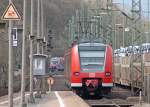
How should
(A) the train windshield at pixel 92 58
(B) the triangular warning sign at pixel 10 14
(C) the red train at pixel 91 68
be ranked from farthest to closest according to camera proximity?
1. (A) the train windshield at pixel 92 58
2. (C) the red train at pixel 91 68
3. (B) the triangular warning sign at pixel 10 14

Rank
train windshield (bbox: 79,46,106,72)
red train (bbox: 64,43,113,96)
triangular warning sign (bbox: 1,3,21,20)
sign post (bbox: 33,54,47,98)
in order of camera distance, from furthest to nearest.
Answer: train windshield (bbox: 79,46,106,72) < red train (bbox: 64,43,113,96) < sign post (bbox: 33,54,47,98) < triangular warning sign (bbox: 1,3,21,20)

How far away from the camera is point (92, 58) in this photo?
36.2 m

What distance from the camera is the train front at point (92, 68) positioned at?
116 feet

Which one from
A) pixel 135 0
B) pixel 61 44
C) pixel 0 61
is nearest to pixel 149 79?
pixel 135 0

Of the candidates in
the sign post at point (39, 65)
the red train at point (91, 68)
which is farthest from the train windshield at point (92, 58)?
the sign post at point (39, 65)

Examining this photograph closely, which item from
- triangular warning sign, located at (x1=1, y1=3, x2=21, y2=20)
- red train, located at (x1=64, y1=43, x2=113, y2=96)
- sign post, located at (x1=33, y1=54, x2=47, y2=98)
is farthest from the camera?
red train, located at (x1=64, y1=43, x2=113, y2=96)

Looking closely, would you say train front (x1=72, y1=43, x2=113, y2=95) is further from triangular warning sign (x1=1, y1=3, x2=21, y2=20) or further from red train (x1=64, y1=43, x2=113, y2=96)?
triangular warning sign (x1=1, y1=3, x2=21, y2=20)

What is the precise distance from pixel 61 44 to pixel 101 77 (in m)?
65.2

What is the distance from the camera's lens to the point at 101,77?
35.4 meters

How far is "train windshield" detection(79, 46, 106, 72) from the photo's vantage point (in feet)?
117

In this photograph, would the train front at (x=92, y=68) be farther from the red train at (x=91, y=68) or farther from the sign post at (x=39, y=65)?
the sign post at (x=39, y=65)

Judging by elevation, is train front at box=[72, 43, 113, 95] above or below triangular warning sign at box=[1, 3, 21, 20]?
below

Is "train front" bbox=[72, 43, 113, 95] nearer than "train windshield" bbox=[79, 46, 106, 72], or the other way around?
"train front" bbox=[72, 43, 113, 95]

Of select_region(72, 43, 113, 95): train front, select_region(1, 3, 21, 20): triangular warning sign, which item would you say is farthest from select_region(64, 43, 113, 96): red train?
select_region(1, 3, 21, 20): triangular warning sign
